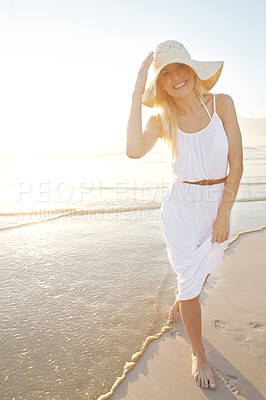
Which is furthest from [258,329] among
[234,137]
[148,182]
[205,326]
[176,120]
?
[148,182]

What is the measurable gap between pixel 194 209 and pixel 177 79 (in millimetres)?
884

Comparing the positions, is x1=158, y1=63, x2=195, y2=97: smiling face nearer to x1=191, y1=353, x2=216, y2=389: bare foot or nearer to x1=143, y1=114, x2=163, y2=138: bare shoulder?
x1=143, y1=114, x2=163, y2=138: bare shoulder

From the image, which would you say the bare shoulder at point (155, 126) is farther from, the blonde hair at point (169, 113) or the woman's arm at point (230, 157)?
the woman's arm at point (230, 157)

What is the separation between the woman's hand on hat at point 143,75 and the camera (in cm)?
208

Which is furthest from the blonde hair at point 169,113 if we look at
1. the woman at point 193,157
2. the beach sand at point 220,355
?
the beach sand at point 220,355

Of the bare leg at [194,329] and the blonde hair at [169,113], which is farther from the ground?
the blonde hair at [169,113]

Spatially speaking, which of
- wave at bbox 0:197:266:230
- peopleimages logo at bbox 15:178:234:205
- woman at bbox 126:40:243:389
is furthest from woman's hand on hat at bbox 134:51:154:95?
peopleimages logo at bbox 15:178:234:205

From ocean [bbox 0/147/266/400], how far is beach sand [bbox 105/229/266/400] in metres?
0.15

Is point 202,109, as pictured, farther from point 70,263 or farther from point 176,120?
point 70,263

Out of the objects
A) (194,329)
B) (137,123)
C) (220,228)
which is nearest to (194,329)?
(194,329)

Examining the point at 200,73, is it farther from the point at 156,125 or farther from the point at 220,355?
the point at 220,355

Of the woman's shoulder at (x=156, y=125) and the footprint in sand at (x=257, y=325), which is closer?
the woman's shoulder at (x=156, y=125)

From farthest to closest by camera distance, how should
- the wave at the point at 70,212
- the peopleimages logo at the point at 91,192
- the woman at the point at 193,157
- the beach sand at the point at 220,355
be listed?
the peopleimages logo at the point at 91,192, the wave at the point at 70,212, the woman at the point at 193,157, the beach sand at the point at 220,355

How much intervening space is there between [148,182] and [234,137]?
31.0 feet
